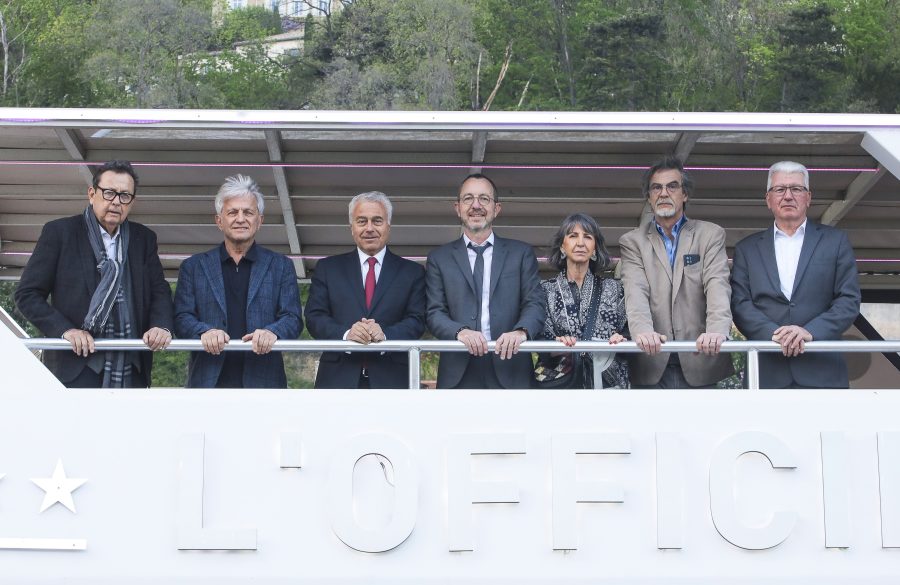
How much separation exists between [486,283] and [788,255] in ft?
5.19

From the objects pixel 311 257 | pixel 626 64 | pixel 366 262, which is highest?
pixel 626 64

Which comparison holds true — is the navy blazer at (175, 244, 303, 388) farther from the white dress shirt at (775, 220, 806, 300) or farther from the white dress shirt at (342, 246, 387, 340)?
the white dress shirt at (775, 220, 806, 300)

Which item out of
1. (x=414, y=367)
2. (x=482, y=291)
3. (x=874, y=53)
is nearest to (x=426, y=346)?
(x=414, y=367)

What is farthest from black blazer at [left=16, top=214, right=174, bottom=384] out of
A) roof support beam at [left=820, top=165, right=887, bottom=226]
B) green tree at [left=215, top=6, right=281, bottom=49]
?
green tree at [left=215, top=6, right=281, bottom=49]

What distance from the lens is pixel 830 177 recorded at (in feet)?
23.3

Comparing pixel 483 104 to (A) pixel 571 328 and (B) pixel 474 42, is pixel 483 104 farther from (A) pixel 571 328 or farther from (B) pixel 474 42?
(A) pixel 571 328

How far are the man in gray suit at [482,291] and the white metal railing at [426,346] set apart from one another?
0.34 meters

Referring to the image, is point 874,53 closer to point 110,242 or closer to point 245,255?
point 245,255

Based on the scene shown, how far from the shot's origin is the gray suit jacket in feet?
19.4

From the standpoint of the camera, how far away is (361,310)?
20.0 ft

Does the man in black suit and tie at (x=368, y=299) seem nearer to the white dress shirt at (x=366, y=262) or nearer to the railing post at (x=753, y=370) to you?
the white dress shirt at (x=366, y=262)

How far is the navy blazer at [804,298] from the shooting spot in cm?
583
